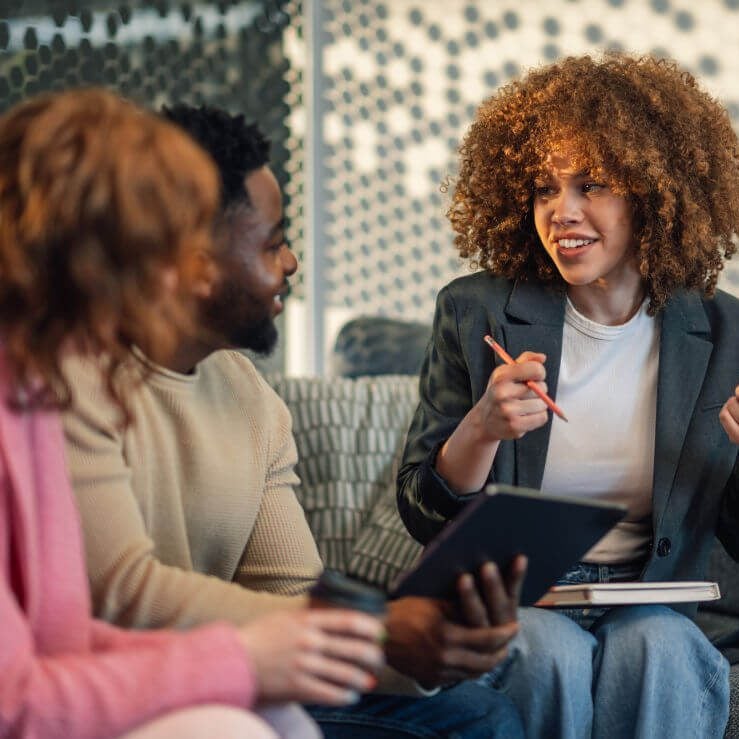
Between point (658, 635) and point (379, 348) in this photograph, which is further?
point (379, 348)

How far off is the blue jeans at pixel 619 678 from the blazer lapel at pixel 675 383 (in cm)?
20

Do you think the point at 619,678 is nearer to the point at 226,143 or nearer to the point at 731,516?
the point at 731,516

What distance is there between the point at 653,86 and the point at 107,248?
3.92ft

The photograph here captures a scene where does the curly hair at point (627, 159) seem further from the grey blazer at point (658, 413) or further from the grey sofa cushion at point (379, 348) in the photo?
the grey sofa cushion at point (379, 348)

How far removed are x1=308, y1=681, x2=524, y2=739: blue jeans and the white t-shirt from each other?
0.39 meters

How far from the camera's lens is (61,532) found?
1.06m

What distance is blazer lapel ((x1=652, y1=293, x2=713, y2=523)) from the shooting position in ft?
5.88

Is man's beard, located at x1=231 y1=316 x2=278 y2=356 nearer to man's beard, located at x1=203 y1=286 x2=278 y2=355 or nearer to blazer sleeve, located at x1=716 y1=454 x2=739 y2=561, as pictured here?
man's beard, located at x1=203 y1=286 x2=278 y2=355

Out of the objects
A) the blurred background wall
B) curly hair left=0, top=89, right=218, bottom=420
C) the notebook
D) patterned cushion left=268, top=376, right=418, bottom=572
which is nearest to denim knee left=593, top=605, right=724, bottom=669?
the notebook

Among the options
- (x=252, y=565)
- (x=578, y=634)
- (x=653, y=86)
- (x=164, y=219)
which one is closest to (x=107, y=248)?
(x=164, y=219)

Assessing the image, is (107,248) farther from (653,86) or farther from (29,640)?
(653,86)

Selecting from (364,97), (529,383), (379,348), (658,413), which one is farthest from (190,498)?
(364,97)

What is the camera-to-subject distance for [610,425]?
1.85 meters

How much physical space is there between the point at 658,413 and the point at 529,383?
32cm
